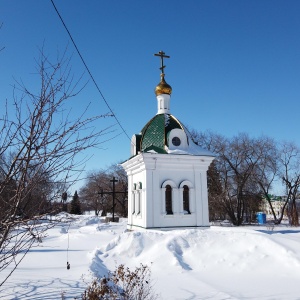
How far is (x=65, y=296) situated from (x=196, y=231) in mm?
5527

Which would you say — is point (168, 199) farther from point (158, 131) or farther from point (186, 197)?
point (158, 131)

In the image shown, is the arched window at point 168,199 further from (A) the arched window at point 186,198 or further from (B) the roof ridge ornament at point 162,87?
(B) the roof ridge ornament at point 162,87

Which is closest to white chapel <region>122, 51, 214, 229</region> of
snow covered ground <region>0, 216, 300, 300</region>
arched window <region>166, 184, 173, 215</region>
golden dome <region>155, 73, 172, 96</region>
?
arched window <region>166, 184, 173, 215</region>

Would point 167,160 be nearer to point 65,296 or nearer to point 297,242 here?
point 297,242

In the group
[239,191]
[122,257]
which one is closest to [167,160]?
[122,257]

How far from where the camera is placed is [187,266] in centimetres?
806

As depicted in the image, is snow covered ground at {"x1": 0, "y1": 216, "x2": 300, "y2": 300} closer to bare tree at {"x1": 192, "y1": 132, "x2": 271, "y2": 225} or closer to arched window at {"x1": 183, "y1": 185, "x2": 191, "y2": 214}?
arched window at {"x1": 183, "y1": 185, "x2": 191, "y2": 214}

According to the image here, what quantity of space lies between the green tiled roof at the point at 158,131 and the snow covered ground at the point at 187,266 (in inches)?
173

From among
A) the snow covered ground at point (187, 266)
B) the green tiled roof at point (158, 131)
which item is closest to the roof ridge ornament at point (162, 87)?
the green tiled roof at point (158, 131)

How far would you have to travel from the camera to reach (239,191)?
27.4 m

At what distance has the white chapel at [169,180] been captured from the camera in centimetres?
1252

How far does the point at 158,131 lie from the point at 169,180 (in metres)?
2.38

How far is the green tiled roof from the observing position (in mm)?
13234

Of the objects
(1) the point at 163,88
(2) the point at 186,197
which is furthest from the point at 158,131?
(2) the point at 186,197
